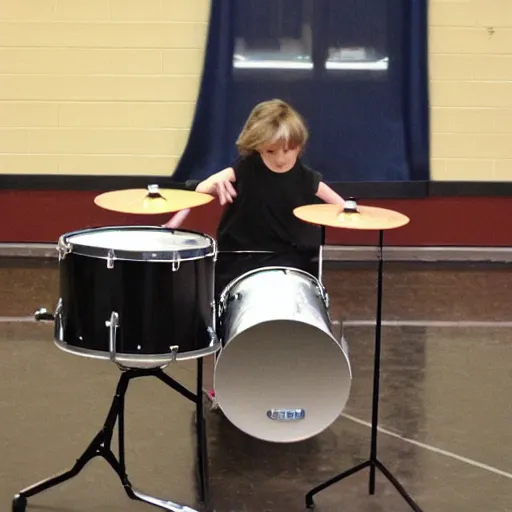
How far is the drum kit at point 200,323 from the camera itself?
2463mm

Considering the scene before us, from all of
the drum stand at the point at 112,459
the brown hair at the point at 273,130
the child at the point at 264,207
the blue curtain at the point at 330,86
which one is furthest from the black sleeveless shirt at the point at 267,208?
the blue curtain at the point at 330,86

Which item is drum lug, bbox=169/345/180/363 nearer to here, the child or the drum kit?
the drum kit

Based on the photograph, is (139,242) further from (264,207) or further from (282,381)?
(264,207)

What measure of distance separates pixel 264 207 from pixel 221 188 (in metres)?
0.18

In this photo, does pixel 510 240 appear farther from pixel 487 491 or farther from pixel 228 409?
pixel 228 409

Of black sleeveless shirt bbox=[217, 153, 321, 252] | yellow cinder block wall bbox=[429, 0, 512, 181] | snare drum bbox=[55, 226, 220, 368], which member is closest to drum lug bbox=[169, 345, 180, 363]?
snare drum bbox=[55, 226, 220, 368]

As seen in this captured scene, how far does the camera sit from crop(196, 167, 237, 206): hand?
10.6 ft

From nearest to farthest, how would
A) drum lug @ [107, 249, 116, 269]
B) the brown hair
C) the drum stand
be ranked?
drum lug @ [107, 249, 116, 269], the drum stand, the brown hair

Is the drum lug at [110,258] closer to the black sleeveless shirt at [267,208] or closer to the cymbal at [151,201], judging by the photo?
the cymbal at [151,201]

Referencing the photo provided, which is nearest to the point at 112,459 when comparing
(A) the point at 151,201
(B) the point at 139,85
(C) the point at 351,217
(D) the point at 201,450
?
(D) the point at 201,450

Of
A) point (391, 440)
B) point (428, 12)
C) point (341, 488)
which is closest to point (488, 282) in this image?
point (428, 12)

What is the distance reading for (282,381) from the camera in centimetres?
275

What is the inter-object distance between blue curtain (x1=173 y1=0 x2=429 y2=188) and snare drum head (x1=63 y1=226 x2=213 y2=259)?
9.92ft

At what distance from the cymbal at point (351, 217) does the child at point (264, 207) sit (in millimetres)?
562
